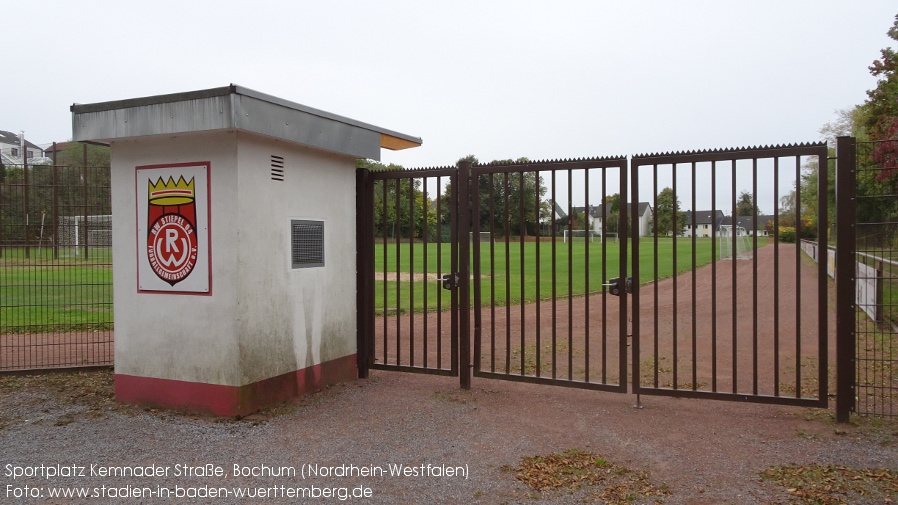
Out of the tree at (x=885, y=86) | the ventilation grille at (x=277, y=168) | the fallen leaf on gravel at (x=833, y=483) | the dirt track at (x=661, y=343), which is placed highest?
the tree at (x=885, y=86)

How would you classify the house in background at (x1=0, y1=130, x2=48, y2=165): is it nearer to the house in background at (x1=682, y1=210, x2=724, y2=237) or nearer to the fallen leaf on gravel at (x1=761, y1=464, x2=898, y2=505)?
the house in background at (x1=682, y1=210, x2=724, y2=237)

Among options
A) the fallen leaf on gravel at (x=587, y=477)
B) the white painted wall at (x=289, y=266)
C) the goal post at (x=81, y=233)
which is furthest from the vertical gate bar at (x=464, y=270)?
the goal post at (x=81, y=233)

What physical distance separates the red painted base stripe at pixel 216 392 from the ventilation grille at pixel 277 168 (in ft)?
6.64

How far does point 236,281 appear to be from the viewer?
6020 millimetres

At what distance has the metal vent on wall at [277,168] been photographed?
645cm

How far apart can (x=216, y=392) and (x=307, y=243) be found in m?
1.79

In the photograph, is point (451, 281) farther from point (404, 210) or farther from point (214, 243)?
point (404, 210)

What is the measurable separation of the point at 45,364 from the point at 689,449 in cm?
824

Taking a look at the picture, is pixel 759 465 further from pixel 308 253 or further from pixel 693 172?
pixel 308 253

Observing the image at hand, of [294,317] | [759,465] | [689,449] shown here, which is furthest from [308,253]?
[759,465]

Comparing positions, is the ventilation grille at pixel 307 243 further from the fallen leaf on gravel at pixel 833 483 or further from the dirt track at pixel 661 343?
the fallen leaf on gravel at pixel 833 483

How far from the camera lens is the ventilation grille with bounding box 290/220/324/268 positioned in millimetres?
6801

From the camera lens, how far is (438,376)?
7938mm

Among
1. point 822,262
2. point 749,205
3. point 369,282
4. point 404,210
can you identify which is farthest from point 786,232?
point 369,282
